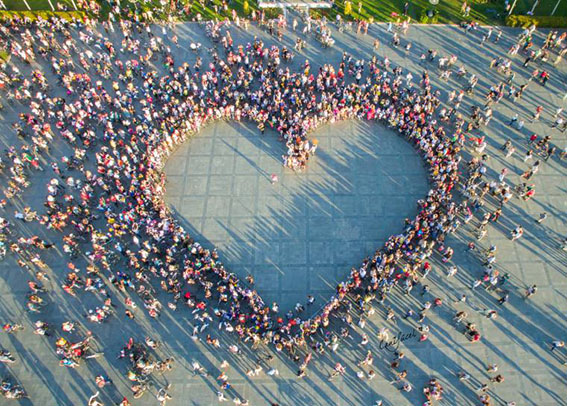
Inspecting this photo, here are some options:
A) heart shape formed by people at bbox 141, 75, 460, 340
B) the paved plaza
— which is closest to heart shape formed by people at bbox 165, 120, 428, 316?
the paved plaza

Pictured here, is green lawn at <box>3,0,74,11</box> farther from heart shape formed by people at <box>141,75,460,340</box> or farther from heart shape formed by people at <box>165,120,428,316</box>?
heart shape formed by people at <box>165,120,428,316</box>

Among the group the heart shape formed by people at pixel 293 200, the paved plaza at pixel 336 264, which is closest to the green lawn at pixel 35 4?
the paved plaza at pixel 336 264

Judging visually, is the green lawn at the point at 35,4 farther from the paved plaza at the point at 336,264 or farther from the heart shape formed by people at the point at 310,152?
the heart shape formed by people at the point at 310,152

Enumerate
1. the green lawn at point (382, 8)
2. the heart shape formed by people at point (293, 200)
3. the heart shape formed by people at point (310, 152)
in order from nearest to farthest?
1. the heart shape formed by people at point (310, 152)
2. the heart shape formed by people at point (293, 200)
3. the green lawn at point (382, 8)

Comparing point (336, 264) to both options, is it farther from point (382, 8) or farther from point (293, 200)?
point (382, 8)

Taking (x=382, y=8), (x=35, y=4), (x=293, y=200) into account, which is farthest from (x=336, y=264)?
(x=35, y=4)
